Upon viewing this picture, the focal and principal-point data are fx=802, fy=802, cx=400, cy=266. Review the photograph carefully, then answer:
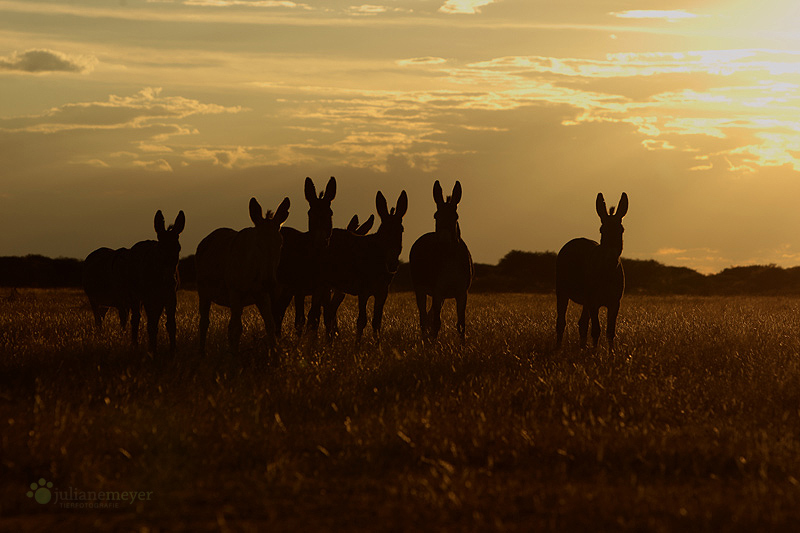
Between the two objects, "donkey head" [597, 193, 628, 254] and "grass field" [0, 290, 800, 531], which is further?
"donkey head" [597, 193, 628, 254]

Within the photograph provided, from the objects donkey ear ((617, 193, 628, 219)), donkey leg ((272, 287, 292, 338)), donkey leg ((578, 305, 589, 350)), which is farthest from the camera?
donkey leg ((272, 287, 292, 338))

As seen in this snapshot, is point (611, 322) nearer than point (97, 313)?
Yes

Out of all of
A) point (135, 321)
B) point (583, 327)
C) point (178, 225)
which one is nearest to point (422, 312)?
point (583, 327)

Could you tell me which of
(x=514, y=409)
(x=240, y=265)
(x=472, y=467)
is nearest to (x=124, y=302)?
(x=240, y=265)

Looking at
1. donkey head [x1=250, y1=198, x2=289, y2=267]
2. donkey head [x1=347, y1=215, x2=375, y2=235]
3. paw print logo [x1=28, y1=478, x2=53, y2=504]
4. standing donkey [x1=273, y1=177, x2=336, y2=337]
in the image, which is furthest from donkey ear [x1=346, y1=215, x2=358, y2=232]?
paw print logo [x1=28, y1=478, x2=53, y2=504]

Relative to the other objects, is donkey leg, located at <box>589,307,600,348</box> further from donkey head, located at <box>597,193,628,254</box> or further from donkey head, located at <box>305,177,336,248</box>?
donkey head, located at <box>305,177,336,248</box>

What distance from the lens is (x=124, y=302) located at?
50.0 ft

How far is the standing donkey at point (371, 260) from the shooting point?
1377 cm

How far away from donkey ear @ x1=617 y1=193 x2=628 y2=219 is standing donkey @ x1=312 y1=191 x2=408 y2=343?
3604 mm

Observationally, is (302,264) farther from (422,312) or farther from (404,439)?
(404,439)

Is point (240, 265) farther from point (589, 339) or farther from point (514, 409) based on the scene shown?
point (589, 339)

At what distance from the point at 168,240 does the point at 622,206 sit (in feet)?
24.1

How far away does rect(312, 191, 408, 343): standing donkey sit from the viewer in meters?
13.8

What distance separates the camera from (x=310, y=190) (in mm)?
12812
